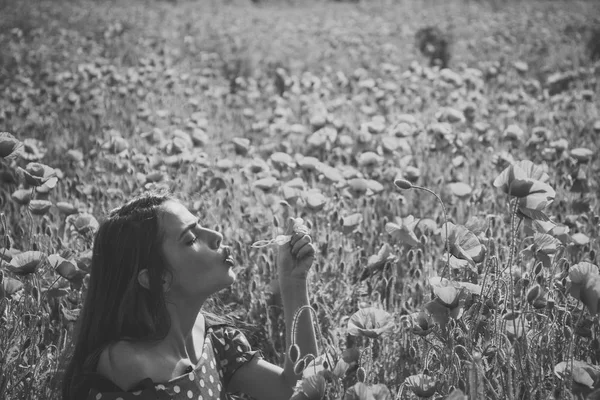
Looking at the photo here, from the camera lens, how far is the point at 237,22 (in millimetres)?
9648

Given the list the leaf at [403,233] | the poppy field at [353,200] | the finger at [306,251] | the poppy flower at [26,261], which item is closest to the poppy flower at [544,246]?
the poppy field at [353,200]

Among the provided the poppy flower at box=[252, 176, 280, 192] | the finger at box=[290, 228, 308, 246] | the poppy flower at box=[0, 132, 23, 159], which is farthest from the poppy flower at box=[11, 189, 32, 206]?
the finger at box=[290, 228, 308, 246]

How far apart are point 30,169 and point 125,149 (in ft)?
3.06

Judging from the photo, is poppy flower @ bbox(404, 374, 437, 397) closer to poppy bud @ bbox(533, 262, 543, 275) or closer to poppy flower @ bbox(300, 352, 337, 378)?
poppy flower @ bbox(300, 352, 337, 378)

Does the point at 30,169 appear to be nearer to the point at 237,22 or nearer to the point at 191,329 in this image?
the point at 191,329

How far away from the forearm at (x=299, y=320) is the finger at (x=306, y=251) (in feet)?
0.29

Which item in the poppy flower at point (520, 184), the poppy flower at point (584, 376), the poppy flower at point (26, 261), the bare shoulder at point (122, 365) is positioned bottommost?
the bare shoulder at point (122, 365)

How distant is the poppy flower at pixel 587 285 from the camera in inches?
50.9

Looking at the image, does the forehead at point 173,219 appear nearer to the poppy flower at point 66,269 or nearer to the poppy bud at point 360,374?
the poppy flower at point 66,269

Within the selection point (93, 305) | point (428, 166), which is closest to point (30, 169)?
point (93, 305)

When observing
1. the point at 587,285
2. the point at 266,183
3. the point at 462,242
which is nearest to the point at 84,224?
the point at 266,183

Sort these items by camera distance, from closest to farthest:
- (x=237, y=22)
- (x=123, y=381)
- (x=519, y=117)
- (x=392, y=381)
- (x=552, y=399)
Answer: (x=552, y=399), (x=123, y=381), (x=392, y=381), (x=519, y=117), (x=237, y=22)

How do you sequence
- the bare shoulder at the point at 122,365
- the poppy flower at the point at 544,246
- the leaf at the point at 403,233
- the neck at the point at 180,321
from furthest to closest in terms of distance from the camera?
the leaf at the point at 403,233 → the poppy flower at the point at 544,246 → the neck at the point at 180,321 → the bare shoulder at the point at 122,365

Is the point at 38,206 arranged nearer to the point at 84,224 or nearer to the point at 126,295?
the point at 84,224
